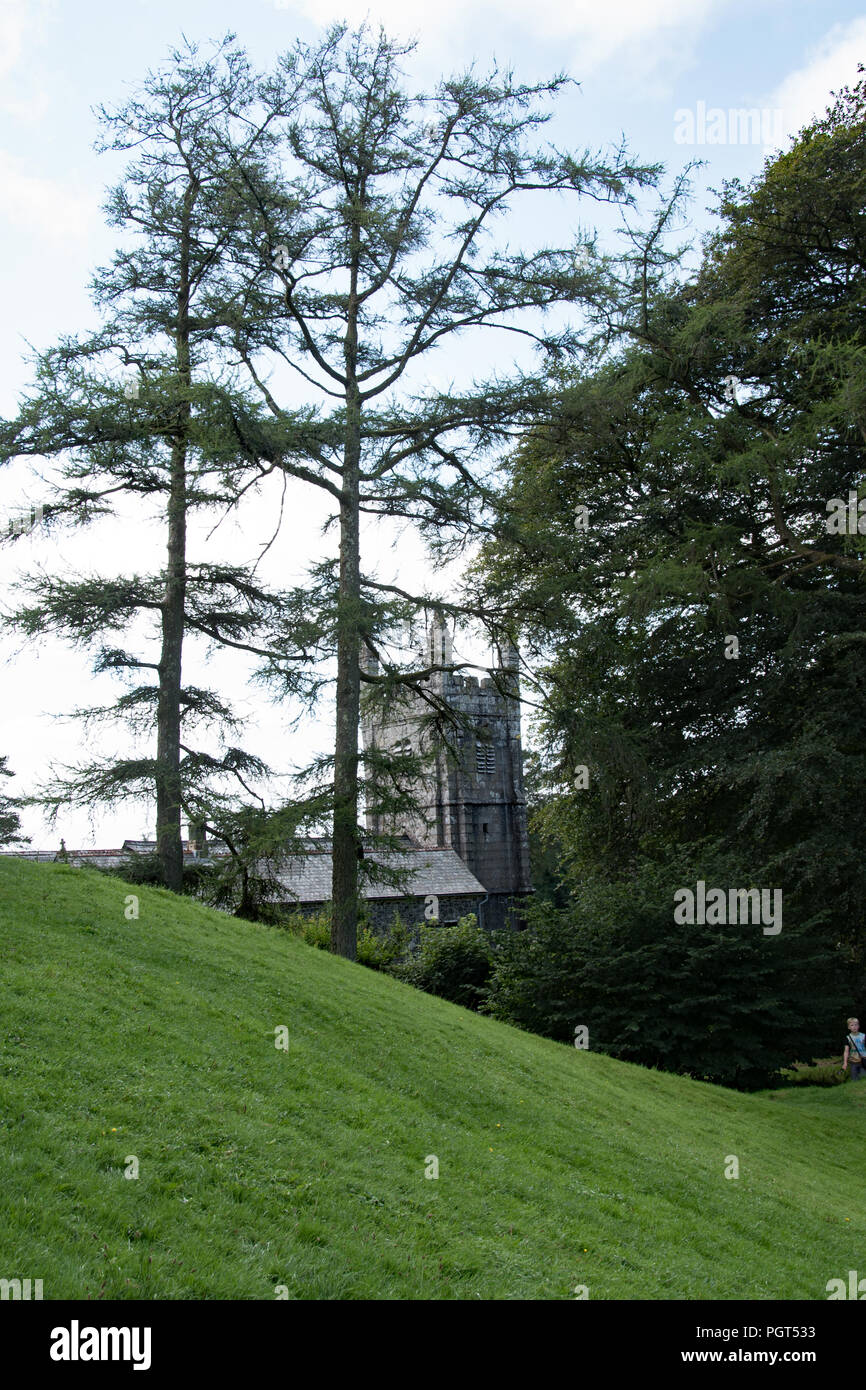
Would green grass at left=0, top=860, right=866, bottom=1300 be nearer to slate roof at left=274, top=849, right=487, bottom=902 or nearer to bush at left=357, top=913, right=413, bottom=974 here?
bush at left=357, top=913, right=413, bottom=974

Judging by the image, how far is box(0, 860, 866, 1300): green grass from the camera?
5574 millimetres

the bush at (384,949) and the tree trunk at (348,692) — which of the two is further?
the bush at (384,949)

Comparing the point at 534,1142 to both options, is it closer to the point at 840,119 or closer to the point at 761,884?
the point at 761,884

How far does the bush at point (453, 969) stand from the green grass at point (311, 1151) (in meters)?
11.9

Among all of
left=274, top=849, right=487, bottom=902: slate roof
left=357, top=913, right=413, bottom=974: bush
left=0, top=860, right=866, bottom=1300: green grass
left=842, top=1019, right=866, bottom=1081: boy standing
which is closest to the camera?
left=0, top=860, right=866, bottom=1300: green grass

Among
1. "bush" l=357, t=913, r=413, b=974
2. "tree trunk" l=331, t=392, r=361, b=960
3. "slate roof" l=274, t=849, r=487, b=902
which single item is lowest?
"bush" l=357, t=913, r=413, b=974

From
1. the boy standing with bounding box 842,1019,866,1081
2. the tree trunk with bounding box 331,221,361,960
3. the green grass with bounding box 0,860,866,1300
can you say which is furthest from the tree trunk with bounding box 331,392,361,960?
the boy standing with bounding box 842,1019,866,1081

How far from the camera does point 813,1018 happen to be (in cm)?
2041

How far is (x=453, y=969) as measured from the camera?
2591 cm

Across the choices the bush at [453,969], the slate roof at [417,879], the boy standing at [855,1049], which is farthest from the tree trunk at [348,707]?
the slate roof at [417,879]

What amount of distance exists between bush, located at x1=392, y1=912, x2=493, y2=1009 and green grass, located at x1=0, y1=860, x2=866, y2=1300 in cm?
1188

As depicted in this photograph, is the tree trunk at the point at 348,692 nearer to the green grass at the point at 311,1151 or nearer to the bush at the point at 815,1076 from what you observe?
the green grass at the point at 311,1151

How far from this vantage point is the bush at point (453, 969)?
25641 mm
